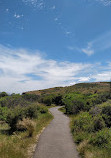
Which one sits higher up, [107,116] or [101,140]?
[107,116]

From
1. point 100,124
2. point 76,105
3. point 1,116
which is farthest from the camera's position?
point 76,105

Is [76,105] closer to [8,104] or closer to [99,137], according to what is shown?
[8,104]

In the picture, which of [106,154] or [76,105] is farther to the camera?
[76,105]

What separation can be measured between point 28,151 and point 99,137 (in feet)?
13.9

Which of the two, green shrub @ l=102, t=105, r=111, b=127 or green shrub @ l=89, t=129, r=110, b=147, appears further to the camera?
green shrub @ l=102, t=105, r=111, b=127

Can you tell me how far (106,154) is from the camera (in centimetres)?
638

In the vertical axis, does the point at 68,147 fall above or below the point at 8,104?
below

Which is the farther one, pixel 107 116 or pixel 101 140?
pixel 107 116

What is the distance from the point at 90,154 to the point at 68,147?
5.69ft

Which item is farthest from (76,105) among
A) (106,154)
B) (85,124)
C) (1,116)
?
(106,154)

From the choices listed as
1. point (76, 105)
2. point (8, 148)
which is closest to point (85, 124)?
point (8, 148)

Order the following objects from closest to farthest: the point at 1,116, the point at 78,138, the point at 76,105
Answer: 1. the point at 78,138
2. the point at 1,116
3. the point at 76,105

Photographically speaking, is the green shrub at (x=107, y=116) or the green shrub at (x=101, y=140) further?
the green shrub at (x=107, y=116)

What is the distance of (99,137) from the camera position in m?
7.80
